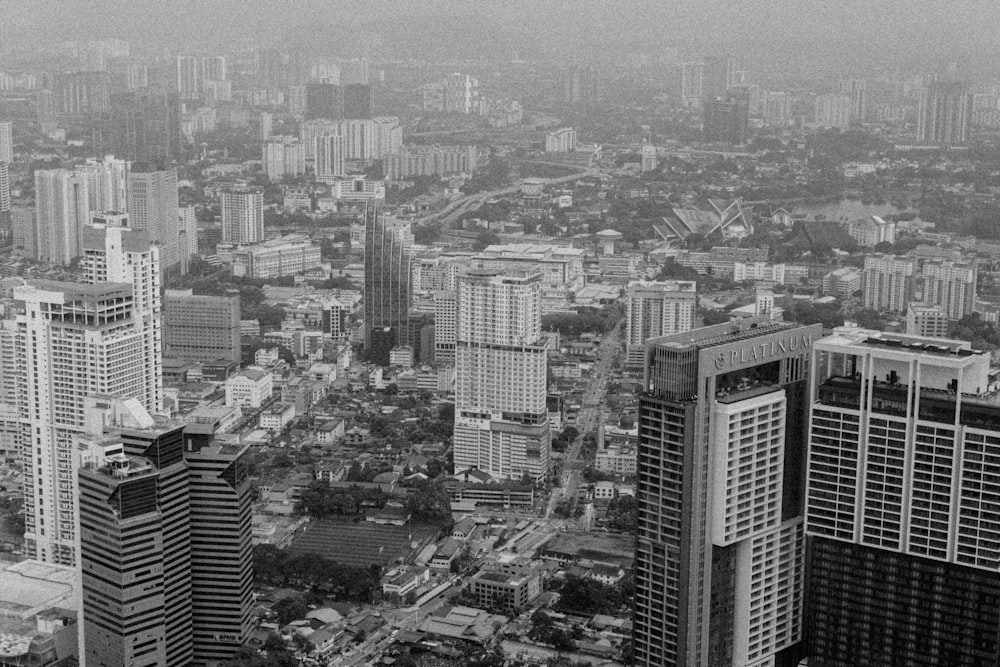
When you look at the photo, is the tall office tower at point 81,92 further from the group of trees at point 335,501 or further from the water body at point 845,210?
the group of trees at point 335,501

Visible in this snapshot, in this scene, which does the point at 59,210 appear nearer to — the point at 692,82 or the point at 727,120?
the point at 692,82

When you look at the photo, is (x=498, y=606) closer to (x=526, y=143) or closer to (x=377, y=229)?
(x=377, y=229)

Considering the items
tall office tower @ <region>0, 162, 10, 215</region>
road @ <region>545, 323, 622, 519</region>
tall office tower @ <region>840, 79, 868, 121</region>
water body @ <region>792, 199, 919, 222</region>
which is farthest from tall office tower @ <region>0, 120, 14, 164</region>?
tall office tower @ <region>840, 79, 868, 121</region>

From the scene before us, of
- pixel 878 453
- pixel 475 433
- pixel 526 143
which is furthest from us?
pixel 526 143

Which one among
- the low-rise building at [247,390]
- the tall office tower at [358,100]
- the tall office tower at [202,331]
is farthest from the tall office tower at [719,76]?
the low-rise building at [247,390]

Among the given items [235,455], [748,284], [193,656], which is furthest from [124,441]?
[748,284]

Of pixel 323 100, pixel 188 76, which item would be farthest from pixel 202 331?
pixel 323 100
